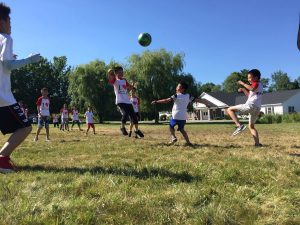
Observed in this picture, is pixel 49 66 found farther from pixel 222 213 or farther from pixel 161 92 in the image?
pixel 222 213

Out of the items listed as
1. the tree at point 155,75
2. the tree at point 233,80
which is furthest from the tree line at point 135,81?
the tree at point 233,80

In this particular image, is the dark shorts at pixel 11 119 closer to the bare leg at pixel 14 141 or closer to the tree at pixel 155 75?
the bare leg at pixel 14 141

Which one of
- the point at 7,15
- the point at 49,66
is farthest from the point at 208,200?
the point at 49,66

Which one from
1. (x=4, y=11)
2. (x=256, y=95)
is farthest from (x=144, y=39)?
(x=4, y=11)

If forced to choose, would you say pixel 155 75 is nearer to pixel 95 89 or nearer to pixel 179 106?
pixel 95 89

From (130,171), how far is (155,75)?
1902 inches

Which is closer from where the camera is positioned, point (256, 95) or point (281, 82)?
point (256, 95)

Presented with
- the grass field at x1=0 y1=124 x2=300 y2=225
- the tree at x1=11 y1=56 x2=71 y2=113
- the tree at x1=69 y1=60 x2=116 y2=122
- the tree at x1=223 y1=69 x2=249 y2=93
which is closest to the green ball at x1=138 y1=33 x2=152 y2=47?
the grass field at x1=0 y1=124 x2=300 y2=225

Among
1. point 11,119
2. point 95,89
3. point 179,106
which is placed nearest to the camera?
point 11,119

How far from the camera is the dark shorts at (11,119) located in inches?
225

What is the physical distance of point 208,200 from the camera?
13.0 feet

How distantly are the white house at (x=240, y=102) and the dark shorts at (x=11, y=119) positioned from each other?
7142 cm

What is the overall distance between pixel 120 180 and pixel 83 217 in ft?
4.79

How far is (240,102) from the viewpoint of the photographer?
305ft
